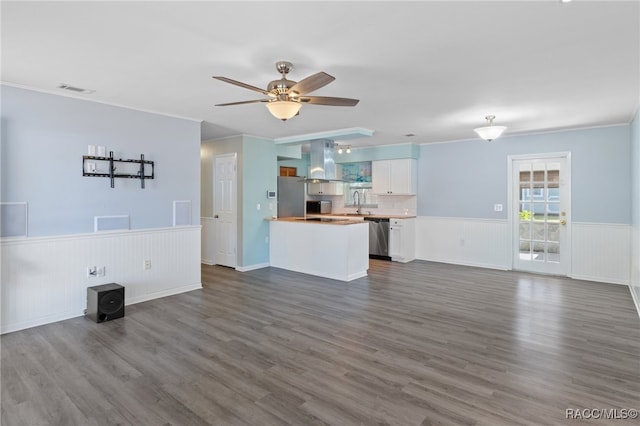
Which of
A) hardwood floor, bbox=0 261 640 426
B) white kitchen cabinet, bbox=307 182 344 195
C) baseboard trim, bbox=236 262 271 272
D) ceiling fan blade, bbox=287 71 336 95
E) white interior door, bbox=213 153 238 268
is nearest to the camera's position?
hardwood floor, bbox=0 261 640 426

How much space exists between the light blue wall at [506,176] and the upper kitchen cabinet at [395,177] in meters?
0.25

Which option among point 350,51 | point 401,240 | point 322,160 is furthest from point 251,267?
point 350,51

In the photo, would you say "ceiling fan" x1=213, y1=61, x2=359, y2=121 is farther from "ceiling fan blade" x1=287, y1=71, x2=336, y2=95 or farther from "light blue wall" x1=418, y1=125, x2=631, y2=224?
"light blue wall" x1=418, y1=125, x2=631, y2=224

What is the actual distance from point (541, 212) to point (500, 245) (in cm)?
90

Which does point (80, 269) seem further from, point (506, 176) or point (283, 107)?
point (506, 176)

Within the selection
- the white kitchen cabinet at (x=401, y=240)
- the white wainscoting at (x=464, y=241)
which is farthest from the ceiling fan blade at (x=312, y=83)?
the white wainscoting at (x=464, y=241)

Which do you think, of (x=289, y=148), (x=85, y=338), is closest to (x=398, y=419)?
(x=85, y=338)

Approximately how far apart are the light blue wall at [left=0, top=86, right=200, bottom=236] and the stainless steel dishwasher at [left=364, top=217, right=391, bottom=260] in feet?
13.4

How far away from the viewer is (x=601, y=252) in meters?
5.64

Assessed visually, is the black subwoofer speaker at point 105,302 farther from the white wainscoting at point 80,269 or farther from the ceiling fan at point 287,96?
the ceiling fan at point 287,96

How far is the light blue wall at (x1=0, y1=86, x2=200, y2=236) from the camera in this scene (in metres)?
3.62

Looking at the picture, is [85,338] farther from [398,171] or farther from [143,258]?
[398,171]

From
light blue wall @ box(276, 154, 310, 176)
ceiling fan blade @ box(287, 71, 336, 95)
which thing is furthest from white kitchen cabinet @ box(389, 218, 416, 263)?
ceiling fan blade @ box(287, 71, 336, 95)

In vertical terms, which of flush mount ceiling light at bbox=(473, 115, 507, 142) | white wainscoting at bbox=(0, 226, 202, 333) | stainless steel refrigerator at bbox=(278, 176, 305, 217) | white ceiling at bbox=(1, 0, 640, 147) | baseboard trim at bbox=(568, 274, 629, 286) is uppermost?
white ceiling at bbox=(1, 0, 640, 147)
